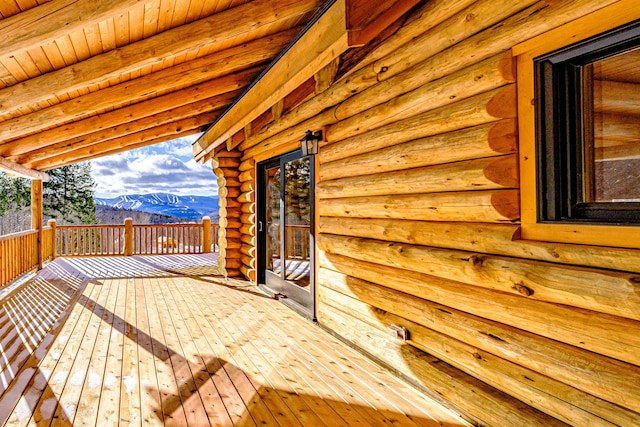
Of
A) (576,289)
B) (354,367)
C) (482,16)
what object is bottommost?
(354,367)

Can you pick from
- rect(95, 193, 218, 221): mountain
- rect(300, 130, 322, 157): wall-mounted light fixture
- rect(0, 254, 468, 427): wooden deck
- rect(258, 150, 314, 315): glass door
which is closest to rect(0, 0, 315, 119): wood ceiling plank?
rect(300, 130, 322, 157): wall-mounted light fixture

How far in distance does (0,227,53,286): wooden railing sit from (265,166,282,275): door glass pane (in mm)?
4216

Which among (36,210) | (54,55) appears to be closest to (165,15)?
(54,55)

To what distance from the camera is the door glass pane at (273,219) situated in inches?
230

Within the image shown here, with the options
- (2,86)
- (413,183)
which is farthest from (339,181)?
(2,86)

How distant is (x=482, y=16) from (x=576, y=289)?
4.88 feet

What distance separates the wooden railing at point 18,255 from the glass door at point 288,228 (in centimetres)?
410

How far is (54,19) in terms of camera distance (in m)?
2.61

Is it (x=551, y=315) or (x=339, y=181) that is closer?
(x=551, y=315)

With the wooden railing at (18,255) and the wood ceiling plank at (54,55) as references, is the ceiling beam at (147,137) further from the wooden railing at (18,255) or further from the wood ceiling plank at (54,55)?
the wood ceiling plank at (54,55)

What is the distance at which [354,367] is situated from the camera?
3.16 meters

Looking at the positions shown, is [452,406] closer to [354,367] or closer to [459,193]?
[354,367]

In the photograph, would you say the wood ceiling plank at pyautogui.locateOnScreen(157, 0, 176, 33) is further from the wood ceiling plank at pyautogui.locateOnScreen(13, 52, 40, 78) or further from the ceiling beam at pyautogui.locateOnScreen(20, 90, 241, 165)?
the ceiling beam at pyautogui.locateOnScreen(20, 90, 241, 165)

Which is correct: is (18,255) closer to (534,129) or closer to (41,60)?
(41,60)
